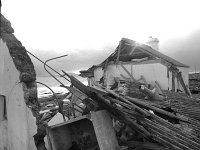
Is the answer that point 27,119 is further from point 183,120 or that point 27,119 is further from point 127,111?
point 183,120

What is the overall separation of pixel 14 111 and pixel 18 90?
2.03 ft

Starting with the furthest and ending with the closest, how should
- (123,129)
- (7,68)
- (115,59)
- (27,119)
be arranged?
(115,59) < (7,68) < (27,119) < (123,129)

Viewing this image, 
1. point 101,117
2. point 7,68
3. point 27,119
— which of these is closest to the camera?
point 101,117

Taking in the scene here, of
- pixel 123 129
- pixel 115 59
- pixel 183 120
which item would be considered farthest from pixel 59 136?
pixel 115 59

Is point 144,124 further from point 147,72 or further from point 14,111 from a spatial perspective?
point 147,72

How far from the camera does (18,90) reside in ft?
16.9

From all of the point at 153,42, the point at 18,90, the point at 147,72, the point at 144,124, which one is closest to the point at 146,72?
the point at 147,72

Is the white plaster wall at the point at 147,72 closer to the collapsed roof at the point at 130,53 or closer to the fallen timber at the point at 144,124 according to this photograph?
the collapsed roof at the point at 130,53

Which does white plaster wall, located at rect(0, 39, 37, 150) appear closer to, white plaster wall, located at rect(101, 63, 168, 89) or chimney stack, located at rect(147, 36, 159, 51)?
white plaster wall, located at rect(101, 63, 168, 89)

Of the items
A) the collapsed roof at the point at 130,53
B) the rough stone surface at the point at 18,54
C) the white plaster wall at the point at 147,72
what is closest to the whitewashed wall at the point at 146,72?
the white plaster wall at the point at 147,72

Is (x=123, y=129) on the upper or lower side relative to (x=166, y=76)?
upper

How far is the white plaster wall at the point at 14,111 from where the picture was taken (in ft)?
Result: 16.7

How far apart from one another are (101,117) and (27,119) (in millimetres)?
1973

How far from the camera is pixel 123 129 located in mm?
4723
